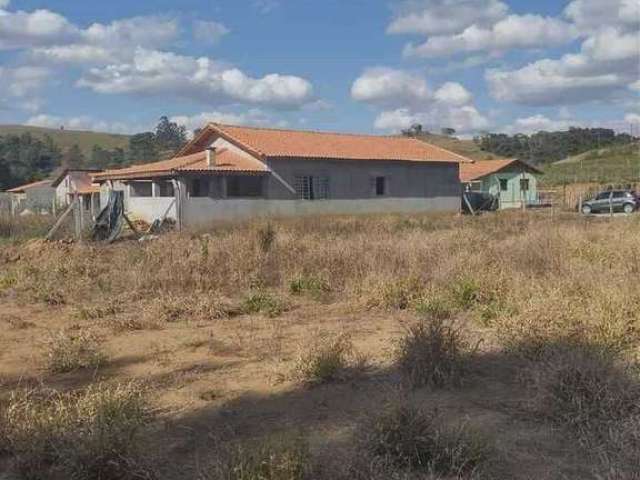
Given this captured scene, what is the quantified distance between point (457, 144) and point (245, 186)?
7113 centimetres

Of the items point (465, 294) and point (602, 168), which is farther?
point (602, 168)

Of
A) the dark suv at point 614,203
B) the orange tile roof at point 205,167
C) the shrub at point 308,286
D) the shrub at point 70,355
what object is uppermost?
the orange tile roof at point 205,167

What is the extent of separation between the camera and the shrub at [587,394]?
3.94m

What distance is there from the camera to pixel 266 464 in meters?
3.22

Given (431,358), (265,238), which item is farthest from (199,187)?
(431,358)

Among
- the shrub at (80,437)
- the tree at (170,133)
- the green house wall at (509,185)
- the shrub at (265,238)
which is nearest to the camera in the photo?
the shrub at (80,437)

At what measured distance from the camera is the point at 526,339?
18.6ft

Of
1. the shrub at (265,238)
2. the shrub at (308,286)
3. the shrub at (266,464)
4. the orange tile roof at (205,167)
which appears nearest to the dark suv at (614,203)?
the orange tile roof at (205,167)

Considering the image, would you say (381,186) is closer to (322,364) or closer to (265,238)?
(265,238)

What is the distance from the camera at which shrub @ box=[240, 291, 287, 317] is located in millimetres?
8203

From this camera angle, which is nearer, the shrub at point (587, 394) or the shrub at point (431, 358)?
the shrub at point (587, 394)

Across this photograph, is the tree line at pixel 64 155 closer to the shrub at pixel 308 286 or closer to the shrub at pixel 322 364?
the shrub at pixel 308 286

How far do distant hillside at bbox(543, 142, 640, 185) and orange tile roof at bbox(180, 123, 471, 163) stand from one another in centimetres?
2403

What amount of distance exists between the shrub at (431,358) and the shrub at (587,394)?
635 millimetres
